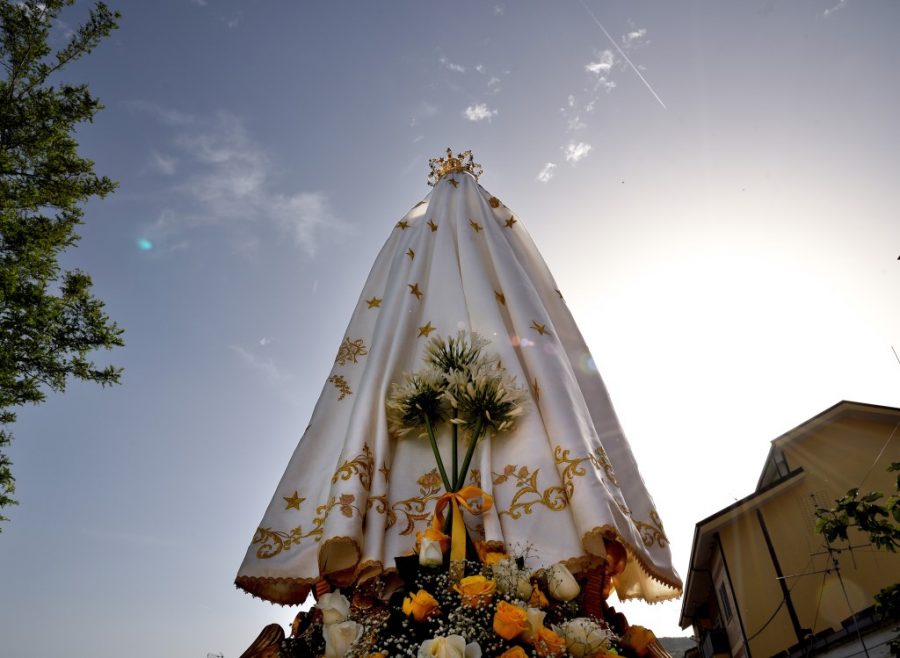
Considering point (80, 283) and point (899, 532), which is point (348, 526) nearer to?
point (899, 532)

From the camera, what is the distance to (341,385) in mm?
3395

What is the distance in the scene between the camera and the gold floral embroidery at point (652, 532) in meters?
2.59

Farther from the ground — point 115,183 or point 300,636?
point 115,183

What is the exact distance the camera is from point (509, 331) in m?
3.34

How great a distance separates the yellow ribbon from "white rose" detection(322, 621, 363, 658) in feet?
1.59

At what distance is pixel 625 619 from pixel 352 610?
1055 mm

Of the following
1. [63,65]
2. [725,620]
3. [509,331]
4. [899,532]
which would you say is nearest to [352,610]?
[509,331]

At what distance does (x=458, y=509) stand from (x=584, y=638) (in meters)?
0.70

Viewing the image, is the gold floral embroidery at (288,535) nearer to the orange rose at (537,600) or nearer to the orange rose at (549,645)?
the orange rose at (537,600)

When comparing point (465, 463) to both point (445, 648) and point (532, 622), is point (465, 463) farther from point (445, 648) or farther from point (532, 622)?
point (445, 648)

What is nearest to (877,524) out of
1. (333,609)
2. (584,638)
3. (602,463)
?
(602,463)

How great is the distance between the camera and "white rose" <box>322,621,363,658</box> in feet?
5.79

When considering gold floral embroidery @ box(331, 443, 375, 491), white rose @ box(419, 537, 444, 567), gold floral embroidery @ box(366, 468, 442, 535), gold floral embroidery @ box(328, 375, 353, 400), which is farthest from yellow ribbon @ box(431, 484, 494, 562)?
gold floral embroidery @ box(328, 375, 353, 400)

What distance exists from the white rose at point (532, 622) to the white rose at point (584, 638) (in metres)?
0.09
